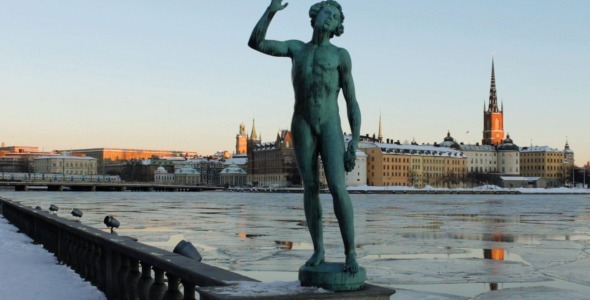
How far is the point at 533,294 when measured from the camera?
35.7 feet

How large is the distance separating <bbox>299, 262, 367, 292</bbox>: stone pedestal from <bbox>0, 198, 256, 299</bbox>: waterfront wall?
0.54 meters

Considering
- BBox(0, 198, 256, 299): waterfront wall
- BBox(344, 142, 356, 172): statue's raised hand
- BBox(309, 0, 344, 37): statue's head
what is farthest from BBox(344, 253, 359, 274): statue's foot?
BBox(309, 0, 344, 37): statue's head

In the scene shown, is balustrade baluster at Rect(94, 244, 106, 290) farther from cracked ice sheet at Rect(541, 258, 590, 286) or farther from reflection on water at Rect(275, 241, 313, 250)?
reflection on water at Rect(275, 241, 313, 250)

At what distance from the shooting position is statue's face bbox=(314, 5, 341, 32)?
223 inches

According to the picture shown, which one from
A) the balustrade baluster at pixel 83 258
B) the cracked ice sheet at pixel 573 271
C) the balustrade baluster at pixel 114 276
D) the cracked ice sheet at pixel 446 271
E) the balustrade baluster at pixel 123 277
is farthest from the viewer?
the cracked ice sheet at pixel 573 271

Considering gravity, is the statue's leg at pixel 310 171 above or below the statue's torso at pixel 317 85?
below

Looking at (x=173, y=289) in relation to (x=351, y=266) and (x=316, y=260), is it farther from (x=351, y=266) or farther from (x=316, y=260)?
(x=351, y=266)

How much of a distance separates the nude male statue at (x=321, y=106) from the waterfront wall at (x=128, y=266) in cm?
90

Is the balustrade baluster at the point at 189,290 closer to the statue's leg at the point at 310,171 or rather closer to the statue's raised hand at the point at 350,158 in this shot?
the statue's leg at the point at 310,171

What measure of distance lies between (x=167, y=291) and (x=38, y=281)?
4.49 m

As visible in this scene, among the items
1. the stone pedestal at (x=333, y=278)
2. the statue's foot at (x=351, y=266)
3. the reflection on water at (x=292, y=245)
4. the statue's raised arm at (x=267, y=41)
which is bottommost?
the reflection on water at (x=292, y=245)

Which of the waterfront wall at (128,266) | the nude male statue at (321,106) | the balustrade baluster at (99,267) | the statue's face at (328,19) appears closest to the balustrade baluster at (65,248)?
the waterfront wall at (128,266)

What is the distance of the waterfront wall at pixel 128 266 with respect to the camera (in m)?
5.71

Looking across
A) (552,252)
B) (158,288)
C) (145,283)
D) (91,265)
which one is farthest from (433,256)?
(158,288)
